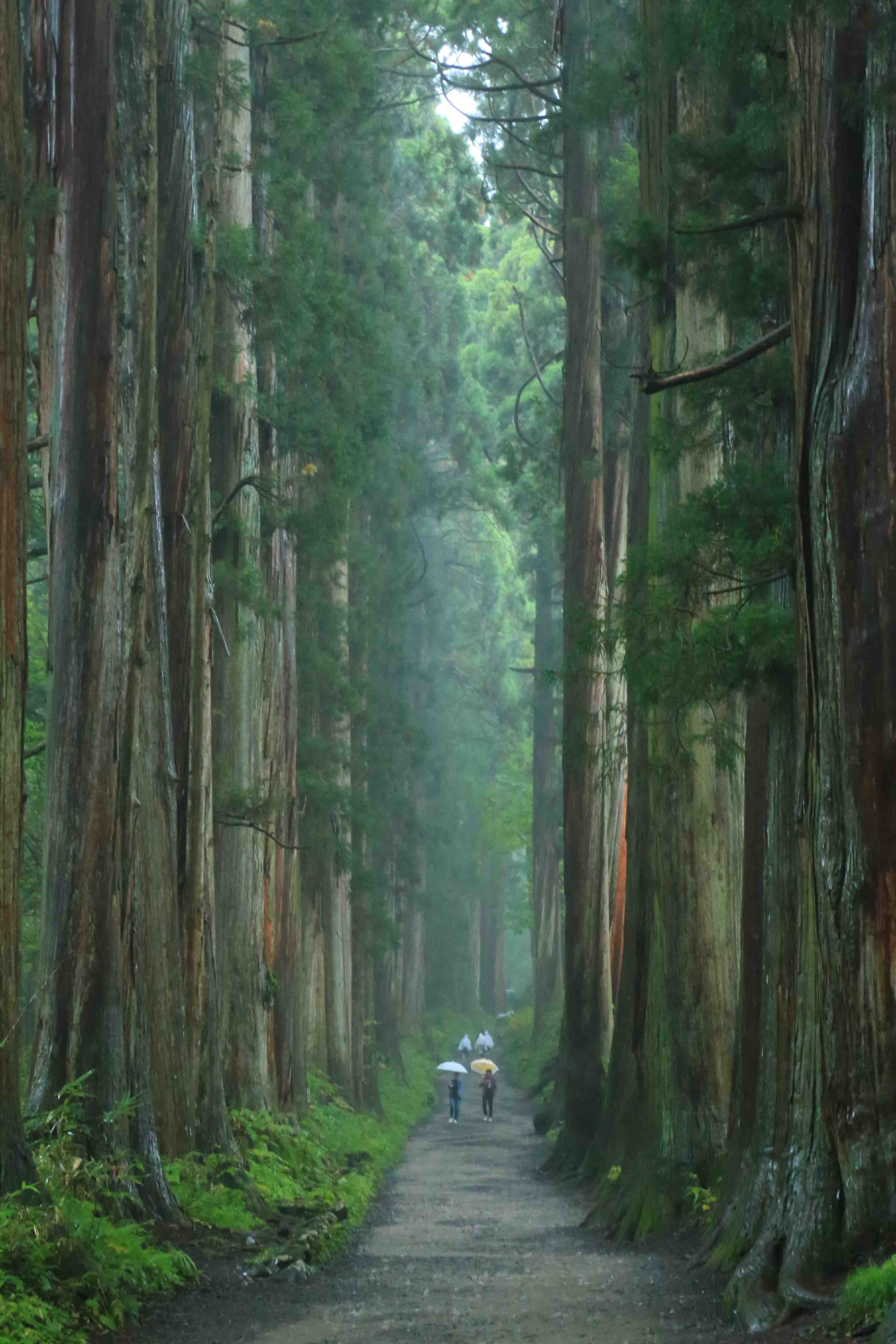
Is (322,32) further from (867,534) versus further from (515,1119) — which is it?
(515,1119)

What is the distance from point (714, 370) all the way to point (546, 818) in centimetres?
3117

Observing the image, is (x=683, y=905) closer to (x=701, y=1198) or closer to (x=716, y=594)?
(x=701, y=1198)

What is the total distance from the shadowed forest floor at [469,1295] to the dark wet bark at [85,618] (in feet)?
5.18

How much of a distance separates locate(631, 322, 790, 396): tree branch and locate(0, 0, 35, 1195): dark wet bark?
116 inches

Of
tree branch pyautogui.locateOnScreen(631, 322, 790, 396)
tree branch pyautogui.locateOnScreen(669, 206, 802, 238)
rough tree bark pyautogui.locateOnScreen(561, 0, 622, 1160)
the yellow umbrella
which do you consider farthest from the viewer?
→ the yellow umbrella

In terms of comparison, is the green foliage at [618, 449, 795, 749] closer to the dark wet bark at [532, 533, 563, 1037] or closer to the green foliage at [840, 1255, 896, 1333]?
the green foliage at [840, 1255, 896, 1333]

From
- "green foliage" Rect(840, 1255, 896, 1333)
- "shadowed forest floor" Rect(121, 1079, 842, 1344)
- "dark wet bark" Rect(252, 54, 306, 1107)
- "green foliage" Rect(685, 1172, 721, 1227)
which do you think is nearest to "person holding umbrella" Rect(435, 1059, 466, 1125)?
"dark wet bark" Rect(252, 54, 306, 1107)

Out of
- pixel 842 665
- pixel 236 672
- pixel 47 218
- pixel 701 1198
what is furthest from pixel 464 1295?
pixel 236 672

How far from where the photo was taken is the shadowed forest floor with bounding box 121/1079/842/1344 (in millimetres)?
7203

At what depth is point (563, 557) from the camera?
21.4 m

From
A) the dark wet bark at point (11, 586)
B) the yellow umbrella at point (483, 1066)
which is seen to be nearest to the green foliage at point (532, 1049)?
the yellow umbrella at point (483, 1066)

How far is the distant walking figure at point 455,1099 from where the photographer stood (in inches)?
1224

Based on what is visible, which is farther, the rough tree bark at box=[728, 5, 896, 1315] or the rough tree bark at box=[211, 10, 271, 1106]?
the rough tree bark at box=[211, 10, 271, 1106]

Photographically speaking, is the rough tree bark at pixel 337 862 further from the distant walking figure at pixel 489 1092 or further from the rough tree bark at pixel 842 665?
the rough tree bark at pixel 842 665
